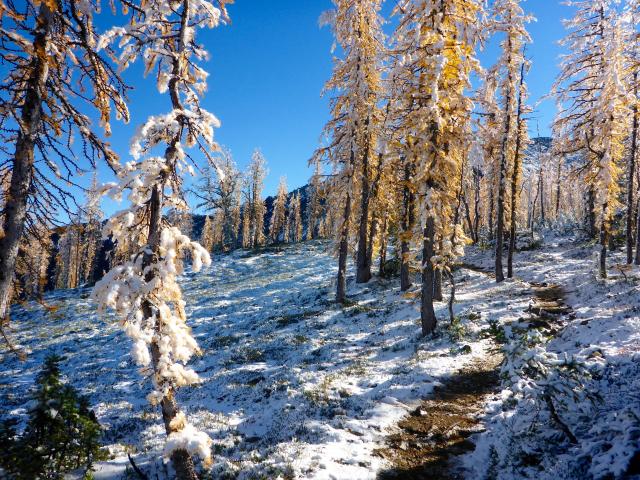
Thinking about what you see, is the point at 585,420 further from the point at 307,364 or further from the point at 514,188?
the point at 514,188

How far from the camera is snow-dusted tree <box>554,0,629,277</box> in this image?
18250 mm

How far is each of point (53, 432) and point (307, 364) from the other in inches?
312

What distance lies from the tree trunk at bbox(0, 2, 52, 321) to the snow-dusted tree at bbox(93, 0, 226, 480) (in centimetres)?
93

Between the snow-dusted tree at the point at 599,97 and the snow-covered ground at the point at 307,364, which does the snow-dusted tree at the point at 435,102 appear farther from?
the snow-dusted tree at the point at 599,97

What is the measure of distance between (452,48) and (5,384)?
22179 mm

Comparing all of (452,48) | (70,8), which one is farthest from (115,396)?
(452,48)

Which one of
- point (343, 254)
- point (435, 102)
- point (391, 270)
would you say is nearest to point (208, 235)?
point (391, 270)

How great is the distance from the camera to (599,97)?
19047 millimetres

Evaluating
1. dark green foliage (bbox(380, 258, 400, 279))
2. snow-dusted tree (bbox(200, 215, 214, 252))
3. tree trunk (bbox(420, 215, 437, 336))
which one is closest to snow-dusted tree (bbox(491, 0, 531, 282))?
dark green foliage (bbox(380, 258, 400, 279))

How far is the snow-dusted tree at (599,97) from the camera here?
18250mm

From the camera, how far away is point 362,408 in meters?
8.94

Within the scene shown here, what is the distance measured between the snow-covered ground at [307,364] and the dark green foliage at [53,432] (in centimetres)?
138

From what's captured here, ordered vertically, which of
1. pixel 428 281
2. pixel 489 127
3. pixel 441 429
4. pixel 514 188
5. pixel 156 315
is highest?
pixel 489 127

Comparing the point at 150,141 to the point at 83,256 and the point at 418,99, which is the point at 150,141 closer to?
the point at 418,99
